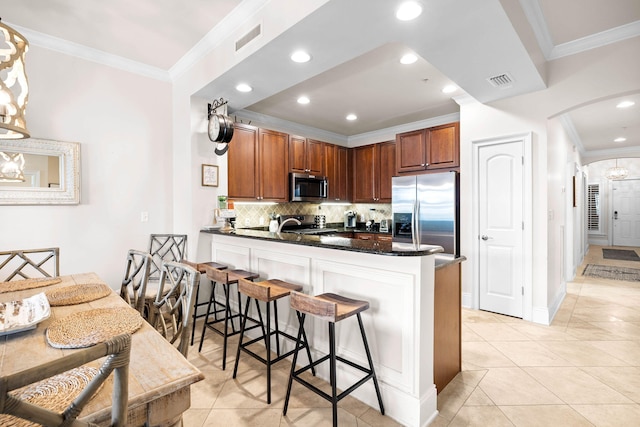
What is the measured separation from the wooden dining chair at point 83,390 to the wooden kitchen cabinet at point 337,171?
4975 millimetres

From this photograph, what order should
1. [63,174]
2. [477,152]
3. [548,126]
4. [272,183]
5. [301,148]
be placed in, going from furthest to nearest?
[301,148], [272,183], [477,152], [548,126], [63,174]

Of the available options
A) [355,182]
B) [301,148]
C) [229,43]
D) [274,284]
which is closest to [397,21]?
[229,43]

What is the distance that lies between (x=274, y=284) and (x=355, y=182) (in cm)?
388

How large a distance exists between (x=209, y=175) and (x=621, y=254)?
10.5m

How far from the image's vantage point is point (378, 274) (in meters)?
1.95

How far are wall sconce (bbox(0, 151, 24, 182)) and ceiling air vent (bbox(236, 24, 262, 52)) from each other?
224 centimetres

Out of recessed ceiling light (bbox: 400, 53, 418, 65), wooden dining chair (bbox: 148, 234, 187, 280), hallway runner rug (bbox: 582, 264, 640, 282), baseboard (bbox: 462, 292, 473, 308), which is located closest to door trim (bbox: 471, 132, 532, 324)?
baseboard (bbox: 462, 292, 473, 308)

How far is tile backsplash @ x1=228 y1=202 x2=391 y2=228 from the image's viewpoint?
4.82 metres

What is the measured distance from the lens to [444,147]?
14.4 feet

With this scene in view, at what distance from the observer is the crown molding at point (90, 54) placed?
2867mm

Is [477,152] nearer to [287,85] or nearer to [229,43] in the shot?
[287,85]

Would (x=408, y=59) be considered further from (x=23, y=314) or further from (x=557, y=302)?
(x=557, y=302)

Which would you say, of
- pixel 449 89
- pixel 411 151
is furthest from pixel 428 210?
pixel 449 89

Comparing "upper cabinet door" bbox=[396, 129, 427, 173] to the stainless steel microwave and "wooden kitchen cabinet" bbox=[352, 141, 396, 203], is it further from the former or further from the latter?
the stainless steel microwave
